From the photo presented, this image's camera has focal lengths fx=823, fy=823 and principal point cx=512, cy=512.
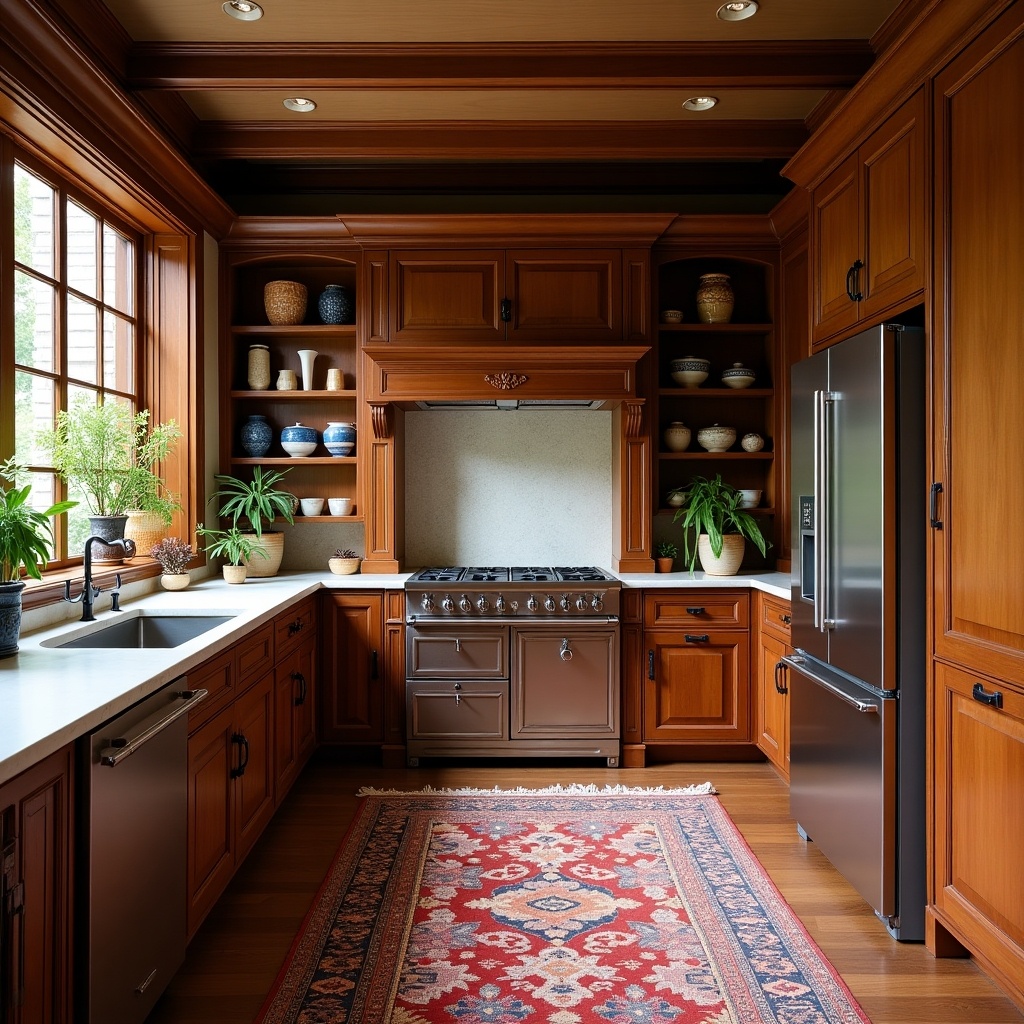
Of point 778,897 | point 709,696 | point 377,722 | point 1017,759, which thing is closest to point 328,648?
point 377,722

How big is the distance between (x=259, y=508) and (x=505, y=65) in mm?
2166

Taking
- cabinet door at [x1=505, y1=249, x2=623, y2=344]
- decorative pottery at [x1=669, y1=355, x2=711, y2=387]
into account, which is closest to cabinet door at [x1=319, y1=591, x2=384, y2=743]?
cabinet door at [x1=505, y1=249, x2=623, y2=344]

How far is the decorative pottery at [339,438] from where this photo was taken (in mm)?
4070

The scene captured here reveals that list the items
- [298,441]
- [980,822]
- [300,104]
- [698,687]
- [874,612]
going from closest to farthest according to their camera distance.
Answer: [980,822]
[874,612]
[300,104]
[698,687]
[298,441]

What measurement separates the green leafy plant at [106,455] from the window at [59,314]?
0.05 m

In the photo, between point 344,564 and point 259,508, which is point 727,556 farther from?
point 259,508

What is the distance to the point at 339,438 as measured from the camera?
4.07 metres

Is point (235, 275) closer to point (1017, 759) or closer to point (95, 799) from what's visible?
point (95, 799)

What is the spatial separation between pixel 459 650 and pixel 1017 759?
2.32 metres

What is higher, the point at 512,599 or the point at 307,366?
the point at 307,366

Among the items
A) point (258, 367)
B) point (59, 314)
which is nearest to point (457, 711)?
point (258, 367)

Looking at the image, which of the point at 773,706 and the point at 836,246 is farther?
the point at 773,706

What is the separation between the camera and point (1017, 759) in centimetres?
185

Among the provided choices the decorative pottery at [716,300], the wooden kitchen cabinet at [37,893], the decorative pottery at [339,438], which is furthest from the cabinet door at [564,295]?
the wooden kitchen cabinet at [37,893]
